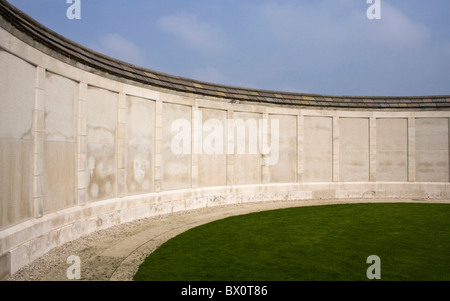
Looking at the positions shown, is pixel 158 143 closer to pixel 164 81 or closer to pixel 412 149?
pixel 164 81

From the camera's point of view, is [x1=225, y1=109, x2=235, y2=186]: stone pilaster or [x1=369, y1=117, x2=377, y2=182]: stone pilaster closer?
[x1=225, y1=109, x2=235, y2=186]: stone pilaster

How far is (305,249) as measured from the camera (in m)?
8.34

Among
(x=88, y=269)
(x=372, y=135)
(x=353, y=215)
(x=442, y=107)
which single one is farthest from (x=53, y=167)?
(x=442, y=107)

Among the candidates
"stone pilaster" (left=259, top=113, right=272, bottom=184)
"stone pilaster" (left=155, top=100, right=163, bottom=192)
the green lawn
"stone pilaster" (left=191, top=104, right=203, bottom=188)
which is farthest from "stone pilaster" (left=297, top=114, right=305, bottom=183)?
"stone pilaster" (left=155, top=100, right=163, bottom=192)

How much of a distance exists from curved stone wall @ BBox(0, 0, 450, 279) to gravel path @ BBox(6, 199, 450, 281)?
39 cm

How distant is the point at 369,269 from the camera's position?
6.75 metres

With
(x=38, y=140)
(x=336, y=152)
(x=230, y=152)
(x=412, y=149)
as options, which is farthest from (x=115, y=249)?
(x=412, y=149)

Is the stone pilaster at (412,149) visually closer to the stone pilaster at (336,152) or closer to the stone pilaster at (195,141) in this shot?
the stone pilaster at (336,152)

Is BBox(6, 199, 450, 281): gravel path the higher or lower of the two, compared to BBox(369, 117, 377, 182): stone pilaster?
lower

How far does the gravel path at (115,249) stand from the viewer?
266 inches

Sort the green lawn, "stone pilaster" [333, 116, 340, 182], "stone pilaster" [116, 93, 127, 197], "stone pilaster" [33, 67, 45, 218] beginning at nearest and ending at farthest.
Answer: the green lawn → "stone pilaster" [33, 67, 45, 218] → "stone pilaster" [116, 93, 127, 197] → "stone pilaster" [333, 116, 340, 182]

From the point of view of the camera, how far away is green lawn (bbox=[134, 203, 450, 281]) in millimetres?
6613

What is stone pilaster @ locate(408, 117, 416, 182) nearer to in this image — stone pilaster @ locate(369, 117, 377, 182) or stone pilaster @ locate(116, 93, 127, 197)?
stone pilaster @ locate(369, 117, 377, 182)

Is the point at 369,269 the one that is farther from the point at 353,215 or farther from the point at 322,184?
the point at 322,184
